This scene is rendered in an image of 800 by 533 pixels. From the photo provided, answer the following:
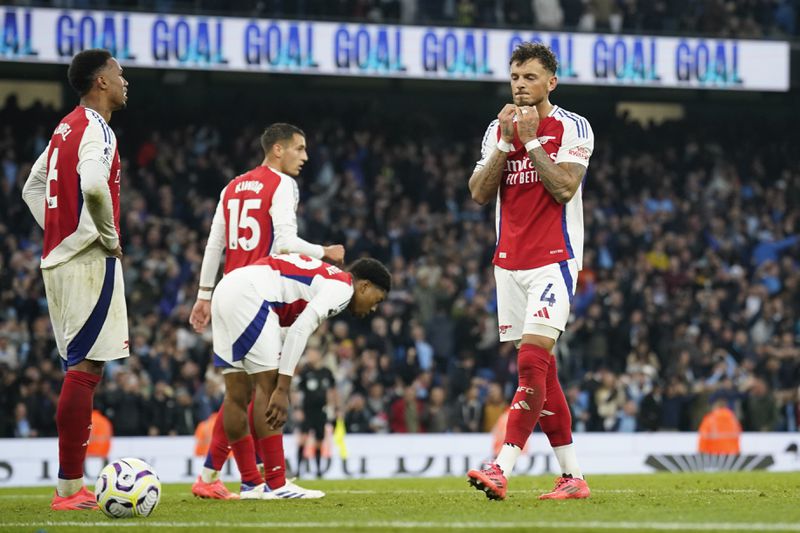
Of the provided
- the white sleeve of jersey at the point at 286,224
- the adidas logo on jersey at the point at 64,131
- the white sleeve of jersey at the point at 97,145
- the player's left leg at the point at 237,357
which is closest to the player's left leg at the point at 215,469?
the player's left leg at the point at 237,357

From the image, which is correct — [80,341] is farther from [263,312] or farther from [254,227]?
[254,227]

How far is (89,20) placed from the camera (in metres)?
18.8

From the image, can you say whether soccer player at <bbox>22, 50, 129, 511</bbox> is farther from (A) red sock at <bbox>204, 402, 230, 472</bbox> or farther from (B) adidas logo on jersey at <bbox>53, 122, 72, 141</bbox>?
(A) red sock at <bbox>204, 402, 230, 472</bbox>

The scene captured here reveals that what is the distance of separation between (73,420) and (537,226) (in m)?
2.71

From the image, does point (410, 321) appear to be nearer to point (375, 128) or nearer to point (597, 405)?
point (597, 405)

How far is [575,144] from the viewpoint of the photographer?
7.19m

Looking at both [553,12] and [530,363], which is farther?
[553,12]

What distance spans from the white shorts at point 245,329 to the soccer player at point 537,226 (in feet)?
4.49

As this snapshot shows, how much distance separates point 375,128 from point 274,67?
413 centimetres

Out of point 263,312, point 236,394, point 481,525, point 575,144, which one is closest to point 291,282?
point 263,312

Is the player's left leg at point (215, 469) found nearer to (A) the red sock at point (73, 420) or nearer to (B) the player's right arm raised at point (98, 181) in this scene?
(A) the red sock at point (73, 420)

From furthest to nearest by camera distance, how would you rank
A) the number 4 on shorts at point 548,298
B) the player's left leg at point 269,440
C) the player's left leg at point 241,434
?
the player's left leg at point 241,434 < the player's left leg at point 269,440 < the number 4 on shorts at point 548,298

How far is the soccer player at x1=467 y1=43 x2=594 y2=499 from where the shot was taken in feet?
22.6

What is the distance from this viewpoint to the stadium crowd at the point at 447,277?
1736cm
